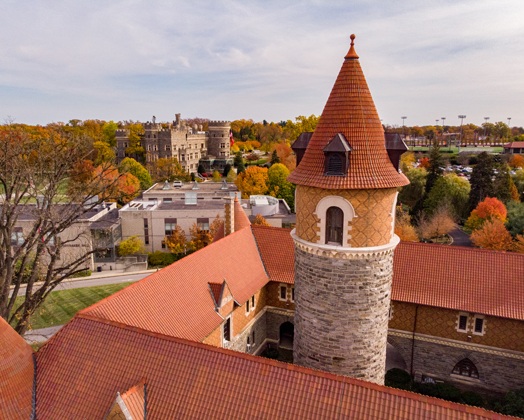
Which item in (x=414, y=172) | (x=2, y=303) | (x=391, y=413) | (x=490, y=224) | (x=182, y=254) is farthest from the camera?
(x=414, y=172)

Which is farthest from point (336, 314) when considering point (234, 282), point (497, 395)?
point (497, 395)

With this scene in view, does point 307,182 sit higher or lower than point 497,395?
higher

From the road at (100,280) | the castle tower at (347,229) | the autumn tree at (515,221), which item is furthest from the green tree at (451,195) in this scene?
the castle tower at (347,229)

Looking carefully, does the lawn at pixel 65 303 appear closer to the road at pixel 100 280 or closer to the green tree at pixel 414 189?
the road at pixel 100 280

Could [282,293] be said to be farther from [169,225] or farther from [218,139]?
[218,139]

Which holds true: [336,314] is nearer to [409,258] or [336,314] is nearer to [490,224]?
[409,258]

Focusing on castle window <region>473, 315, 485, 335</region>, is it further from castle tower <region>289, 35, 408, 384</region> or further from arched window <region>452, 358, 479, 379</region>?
castle tower <region>289, 35, 408, 384</region>

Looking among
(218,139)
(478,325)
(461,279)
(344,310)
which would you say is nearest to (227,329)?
(344,310)
